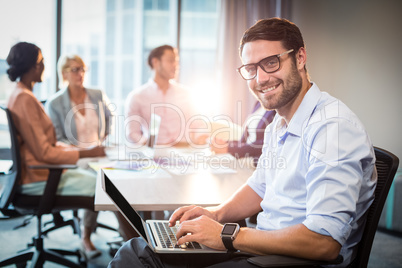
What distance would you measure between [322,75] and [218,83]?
1.30m

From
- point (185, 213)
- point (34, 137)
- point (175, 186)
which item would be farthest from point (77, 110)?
point (185, 213)

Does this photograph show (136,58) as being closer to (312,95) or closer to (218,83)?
(218,83)

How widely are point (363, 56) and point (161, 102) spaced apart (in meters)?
2.33

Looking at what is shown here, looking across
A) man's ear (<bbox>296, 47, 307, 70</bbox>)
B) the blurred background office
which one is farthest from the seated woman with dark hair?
the blurred background office

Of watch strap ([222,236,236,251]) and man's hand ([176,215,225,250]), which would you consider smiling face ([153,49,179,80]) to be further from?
watch strap ([222,236,236,251])

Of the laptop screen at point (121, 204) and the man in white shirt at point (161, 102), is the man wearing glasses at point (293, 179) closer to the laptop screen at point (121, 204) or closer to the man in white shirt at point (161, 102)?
the laptop screen at point (121, 204)

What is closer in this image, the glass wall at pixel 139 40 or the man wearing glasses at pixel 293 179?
the man wearing glasses at pixel 293 179

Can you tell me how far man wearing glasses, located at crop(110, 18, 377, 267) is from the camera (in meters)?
1.10

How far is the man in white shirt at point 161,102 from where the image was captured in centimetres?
380

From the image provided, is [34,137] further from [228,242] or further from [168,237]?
[228,242]

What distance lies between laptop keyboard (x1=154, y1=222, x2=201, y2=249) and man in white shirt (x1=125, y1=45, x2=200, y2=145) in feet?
7.42

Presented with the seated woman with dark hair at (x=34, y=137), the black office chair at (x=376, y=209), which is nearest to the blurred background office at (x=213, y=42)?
the seated woman with dark hair at (x=34, y=137)

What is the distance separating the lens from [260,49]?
1.44 metres

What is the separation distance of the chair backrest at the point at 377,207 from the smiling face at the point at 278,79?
1.24 ft
